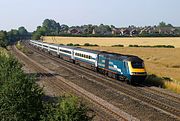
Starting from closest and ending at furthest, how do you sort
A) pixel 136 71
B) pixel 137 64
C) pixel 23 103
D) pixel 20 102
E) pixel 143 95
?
pixel 20 102, pixel 23 103, pixel 143 95, pixel 136 71, pixel 137 64

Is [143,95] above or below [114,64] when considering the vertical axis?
below

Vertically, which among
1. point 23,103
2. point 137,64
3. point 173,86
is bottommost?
point 173,86

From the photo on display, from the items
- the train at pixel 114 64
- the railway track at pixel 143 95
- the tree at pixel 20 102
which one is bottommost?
the railway track at pixel 143 95

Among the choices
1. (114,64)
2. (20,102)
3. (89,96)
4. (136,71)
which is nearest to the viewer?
(20,102)

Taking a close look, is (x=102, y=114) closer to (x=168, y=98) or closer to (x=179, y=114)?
(x=179, y=114)

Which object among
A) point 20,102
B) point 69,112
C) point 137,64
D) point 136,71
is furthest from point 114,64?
point 69,112

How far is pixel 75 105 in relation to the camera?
13477 millimetres

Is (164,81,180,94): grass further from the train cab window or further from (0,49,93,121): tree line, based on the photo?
(0,49,93,121): tree line

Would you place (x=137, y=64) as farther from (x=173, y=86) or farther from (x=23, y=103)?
(x=23, y=103)

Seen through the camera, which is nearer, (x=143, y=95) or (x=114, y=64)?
(x=143, y=95)

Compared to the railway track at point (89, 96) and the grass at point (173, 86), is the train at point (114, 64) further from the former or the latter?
the railway track at point (89, 96)

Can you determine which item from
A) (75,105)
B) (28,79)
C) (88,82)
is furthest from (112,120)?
(88,82)

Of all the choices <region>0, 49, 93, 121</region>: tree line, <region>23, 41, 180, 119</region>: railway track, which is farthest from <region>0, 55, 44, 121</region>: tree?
<region>23, 41, 180, 119</region>: railway track

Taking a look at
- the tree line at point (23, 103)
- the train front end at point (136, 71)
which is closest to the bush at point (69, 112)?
the tree line at point (23, 103)
